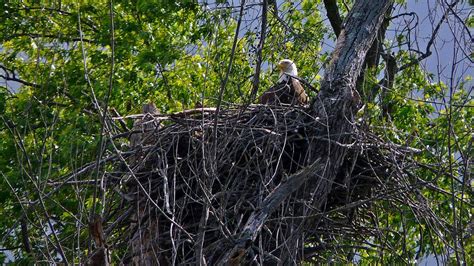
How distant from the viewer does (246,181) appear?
628 cm

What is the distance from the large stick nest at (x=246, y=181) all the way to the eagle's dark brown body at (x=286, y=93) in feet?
2.04

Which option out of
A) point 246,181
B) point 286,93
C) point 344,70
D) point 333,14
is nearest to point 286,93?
point 286,93

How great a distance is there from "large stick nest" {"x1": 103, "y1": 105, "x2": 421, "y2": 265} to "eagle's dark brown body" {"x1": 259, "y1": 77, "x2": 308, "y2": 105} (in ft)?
2.04

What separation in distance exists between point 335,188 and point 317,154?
30 cm

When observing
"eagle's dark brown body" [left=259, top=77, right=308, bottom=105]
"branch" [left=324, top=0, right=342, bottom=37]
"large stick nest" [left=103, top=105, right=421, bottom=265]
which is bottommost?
"large stick nest" [left=103, top=105, right=421, bottom=265]

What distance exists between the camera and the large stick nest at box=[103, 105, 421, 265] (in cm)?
605

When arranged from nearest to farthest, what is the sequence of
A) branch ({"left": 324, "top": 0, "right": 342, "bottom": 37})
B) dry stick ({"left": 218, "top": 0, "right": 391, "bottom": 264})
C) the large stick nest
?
the large stick nest < dry stick ({"left": 218, "top": 0, "right": 391, "bottom": 264}) < branch ({"left": 324, "top": 0, "right": 342, "bottom": 37})

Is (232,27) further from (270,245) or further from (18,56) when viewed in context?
(270,245)

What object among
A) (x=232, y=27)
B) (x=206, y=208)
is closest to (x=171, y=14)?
(x=232, y=27)

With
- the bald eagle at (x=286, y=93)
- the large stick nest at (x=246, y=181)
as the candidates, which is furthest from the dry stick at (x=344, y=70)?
the bald eagle at (x=286, y=93)

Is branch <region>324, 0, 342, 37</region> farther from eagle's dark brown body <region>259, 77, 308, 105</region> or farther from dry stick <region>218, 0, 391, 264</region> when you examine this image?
dry stick <region>218, 0, 391, 264</region>

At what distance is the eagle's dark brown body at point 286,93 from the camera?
24.7 ft

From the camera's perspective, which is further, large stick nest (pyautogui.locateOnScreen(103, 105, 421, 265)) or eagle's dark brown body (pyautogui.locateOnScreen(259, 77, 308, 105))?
eagle's dark brown body (pyautogui.locateOnScreen(259, 77, 308, 105))

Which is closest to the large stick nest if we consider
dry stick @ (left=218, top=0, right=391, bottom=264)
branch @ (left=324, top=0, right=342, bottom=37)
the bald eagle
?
dry stick @ (left=218, top=0, right=391, bottom=264)
